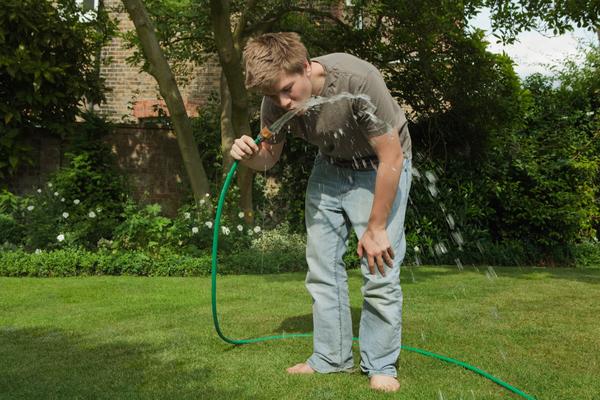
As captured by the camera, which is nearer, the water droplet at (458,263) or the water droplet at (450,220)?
the water droplet at (458,263)

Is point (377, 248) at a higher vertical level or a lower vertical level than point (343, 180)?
lower

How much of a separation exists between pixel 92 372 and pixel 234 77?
5632 mm

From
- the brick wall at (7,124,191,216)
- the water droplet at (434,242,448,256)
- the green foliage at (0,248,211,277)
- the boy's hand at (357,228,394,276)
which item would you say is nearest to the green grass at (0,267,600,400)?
the green foliage at (0,248,211,277)

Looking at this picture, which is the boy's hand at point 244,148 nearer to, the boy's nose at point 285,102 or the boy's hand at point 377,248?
the boy's nose at point 285,102

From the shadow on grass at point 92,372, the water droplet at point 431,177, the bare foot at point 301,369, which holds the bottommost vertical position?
the shadow on grass at point 92,372

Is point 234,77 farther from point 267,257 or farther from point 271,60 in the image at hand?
point 271,60

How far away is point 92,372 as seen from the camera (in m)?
3.16

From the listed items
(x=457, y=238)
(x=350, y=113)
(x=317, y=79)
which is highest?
(x=317, y=79)

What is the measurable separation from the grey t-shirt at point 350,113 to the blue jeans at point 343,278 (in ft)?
0.56

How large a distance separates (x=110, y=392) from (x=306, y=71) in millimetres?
1651

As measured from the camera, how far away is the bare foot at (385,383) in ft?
9.39

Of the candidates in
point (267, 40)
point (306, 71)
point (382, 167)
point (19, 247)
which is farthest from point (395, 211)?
point (19, 247)

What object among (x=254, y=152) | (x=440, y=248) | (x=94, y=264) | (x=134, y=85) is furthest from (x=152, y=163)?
(x=254, y=152)

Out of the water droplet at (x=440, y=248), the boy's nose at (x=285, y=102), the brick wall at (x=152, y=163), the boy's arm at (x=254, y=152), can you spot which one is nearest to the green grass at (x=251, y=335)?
the boy's arm at (x=254, y=152)
